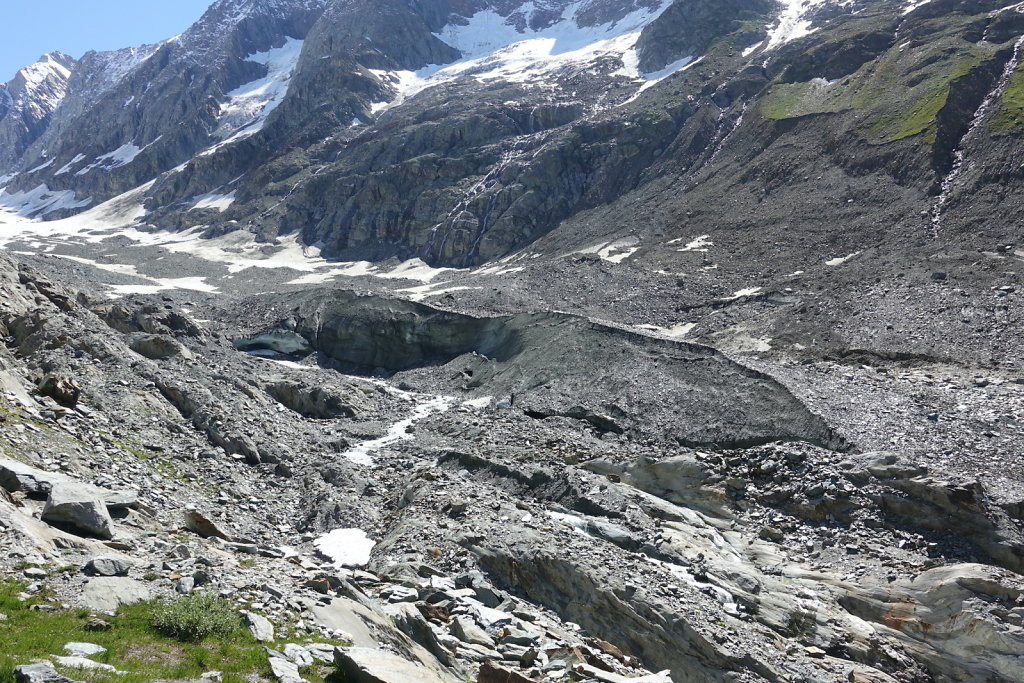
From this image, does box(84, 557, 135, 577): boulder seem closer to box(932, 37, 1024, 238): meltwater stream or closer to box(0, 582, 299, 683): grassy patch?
box(0, 582, 299, 683): grassy patch

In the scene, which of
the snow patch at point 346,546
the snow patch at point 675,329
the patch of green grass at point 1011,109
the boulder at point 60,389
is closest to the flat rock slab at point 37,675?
the snow patch at point 346,546

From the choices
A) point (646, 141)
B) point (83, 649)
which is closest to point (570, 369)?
point (83, 649)

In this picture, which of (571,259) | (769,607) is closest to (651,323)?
(571,259)

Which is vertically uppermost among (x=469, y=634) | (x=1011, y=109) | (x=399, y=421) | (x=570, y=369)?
(x=1011, y=109)

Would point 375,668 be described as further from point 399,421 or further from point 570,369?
point 570,369

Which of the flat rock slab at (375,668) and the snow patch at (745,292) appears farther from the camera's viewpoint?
the snow patch at (745,292)

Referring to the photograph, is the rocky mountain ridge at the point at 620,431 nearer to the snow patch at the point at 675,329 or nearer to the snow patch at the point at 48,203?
the snow patch at the point at 675,329

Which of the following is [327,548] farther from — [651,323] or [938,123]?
[938,123]
